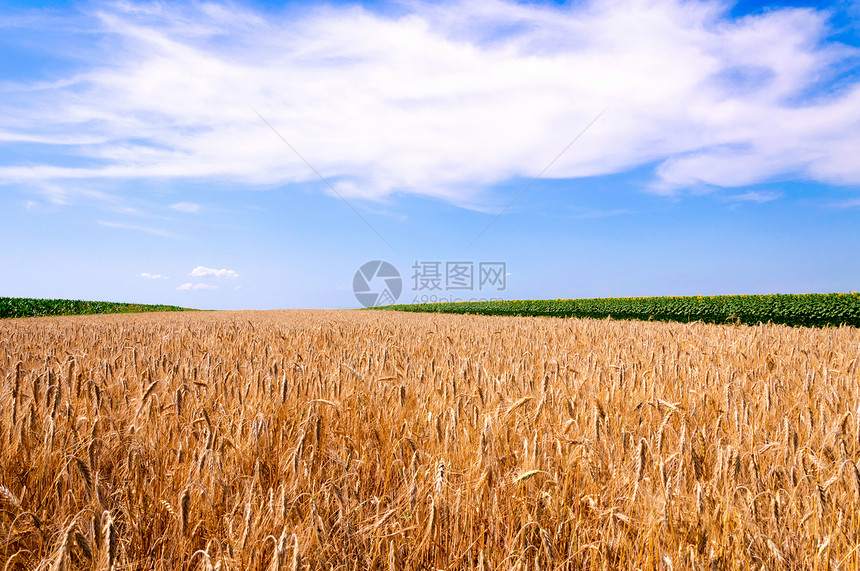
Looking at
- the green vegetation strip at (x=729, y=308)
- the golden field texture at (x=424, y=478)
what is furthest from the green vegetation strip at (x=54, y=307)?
the golden field texture at (x=424, y=478)

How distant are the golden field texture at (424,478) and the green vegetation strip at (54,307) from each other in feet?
147

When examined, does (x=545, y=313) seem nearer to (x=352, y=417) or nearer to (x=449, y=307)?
(x=449, y=307)

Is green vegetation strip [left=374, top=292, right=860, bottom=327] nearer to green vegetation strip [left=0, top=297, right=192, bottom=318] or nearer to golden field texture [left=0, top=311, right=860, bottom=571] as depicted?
golden field texture [left=0, top=311, right=860, bottom=571]

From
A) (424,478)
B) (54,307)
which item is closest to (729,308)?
(424,478)

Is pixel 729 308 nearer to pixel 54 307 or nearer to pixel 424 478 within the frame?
pixel 424 478

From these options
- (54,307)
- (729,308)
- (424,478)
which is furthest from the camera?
(54,307)

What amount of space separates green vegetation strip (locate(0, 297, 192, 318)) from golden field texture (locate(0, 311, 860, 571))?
4484 cm

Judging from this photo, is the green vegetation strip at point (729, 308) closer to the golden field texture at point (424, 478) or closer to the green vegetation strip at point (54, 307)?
the golden field texture at point (424, 478)

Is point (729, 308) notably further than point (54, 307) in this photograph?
No

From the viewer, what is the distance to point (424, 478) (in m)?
2.12

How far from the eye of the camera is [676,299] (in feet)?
77.5

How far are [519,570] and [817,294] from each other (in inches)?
902

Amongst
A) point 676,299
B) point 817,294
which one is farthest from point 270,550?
point 676,299

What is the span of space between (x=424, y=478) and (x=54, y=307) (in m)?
50.7
